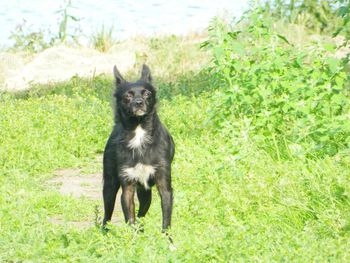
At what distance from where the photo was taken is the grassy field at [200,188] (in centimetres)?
704

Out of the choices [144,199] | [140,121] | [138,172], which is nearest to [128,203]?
[138,172]

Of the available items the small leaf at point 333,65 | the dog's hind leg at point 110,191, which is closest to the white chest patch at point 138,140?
the dog's hind leg at point 110,191

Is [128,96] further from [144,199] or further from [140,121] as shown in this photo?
[144,199]

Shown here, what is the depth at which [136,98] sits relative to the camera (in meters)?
8.66

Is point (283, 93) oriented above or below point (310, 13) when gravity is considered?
above

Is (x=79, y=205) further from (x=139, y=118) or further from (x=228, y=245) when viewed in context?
(x=228, y=245)

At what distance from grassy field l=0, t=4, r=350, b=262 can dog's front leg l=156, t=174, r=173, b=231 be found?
132 millimetres

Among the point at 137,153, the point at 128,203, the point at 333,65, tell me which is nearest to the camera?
the point at 128,203

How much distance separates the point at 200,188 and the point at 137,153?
151 centimetres

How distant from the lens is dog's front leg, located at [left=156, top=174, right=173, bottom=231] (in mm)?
8414

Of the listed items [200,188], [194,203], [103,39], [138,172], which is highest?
→ [138,172]

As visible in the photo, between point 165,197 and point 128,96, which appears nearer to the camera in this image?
point 165,197

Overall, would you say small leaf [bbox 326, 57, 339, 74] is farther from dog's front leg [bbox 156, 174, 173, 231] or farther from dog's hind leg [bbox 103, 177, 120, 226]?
dog's hind leg [bbox 103, 177, 120, 226]

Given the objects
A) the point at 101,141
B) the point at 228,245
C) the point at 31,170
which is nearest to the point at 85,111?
the point at 101,141
